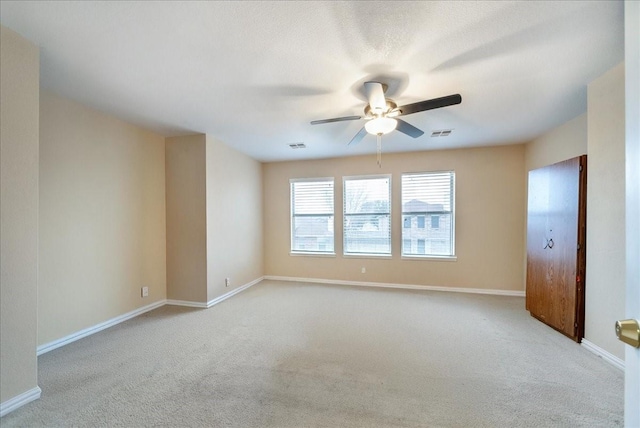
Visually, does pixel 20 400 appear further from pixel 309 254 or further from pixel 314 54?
pixel 309 254

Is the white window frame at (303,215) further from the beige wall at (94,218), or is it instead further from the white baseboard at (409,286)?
the beige wall at (94,218)

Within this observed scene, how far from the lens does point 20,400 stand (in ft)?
5.61

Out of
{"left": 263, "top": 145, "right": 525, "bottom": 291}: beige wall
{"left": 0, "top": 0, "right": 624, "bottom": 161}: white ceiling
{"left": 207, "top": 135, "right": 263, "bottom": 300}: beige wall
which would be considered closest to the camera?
{"left": 0, "top": 0, "right": 624, "bottom": 161}: white ceiling

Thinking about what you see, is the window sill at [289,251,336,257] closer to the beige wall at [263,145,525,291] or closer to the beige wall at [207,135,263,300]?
the beige wall at [263,145,525,291]

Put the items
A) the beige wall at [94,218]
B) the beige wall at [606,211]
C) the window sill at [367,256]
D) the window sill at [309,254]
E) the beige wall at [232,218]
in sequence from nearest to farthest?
the beige wall at [606,211]
the beige wall at [94,218]
the beige wall at [232,218]
the window sill at [367,256]
the window sill at [309,254]

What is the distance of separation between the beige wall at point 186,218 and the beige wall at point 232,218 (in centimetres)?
10

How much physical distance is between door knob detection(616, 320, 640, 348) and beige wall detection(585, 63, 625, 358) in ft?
7.36

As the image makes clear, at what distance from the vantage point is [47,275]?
249 cm

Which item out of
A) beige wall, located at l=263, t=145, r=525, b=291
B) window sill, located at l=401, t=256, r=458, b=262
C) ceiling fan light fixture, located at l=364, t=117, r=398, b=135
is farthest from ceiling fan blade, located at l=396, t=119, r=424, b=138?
window sill, located at l=401, t=256, r=458, b=262

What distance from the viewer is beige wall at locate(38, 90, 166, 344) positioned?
2521 millimetres

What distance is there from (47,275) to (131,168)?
5.07 feet

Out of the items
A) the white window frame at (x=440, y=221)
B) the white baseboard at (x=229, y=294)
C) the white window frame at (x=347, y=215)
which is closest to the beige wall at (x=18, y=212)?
the white baseboard at (x=229, y=294)

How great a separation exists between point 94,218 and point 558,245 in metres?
5.49

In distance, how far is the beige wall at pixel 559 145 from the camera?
10.00 ft
